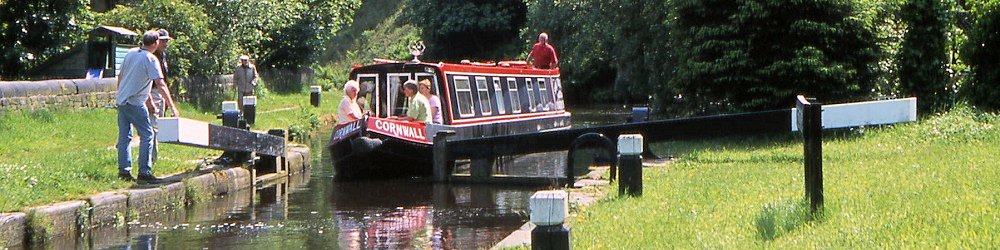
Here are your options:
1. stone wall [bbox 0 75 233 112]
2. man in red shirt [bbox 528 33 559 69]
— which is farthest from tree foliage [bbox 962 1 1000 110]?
stone wall [bbox 0 75 233 112]

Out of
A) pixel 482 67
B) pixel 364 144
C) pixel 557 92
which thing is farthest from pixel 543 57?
pixel 364 144

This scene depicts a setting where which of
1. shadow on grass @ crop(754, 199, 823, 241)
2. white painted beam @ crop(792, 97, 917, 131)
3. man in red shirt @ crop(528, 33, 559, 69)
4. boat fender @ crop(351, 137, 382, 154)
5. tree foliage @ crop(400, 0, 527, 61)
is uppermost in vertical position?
tree foliage @ crop(400, 0, 527, 61)

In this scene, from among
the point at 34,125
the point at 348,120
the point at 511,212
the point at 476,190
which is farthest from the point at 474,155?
the point at 34,125

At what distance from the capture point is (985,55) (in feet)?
59.8

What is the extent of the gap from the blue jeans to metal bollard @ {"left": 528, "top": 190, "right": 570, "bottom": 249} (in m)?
7.45

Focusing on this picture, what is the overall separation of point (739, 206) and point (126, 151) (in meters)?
6.39

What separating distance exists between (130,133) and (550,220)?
7706 mm

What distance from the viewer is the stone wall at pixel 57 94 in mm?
19344

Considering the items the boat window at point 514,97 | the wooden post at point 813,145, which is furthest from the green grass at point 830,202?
the boat window at point 514,97

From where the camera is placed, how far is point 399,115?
19.0 m

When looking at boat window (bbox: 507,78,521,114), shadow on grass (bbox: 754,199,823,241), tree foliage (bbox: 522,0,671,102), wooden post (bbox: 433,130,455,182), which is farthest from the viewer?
tree foliage (bbox: 522,0,671,102)

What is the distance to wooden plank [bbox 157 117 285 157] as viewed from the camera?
13359 mm

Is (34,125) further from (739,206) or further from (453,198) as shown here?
(739,206)

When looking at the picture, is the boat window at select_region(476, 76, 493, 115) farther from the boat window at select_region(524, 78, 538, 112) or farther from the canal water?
the canal water
